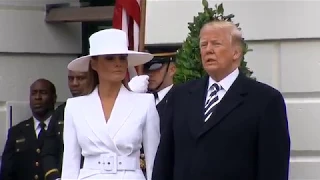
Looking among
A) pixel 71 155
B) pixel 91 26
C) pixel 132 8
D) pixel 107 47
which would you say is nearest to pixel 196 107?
pixel 107 47

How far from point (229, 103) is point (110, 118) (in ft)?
2.59

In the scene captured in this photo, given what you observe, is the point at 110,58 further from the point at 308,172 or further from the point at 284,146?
the point at 308,172

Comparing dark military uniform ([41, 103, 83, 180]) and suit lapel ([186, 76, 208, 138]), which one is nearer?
suit lapel ([186, 76, 208, 138])

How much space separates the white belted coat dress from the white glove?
1.53 metres

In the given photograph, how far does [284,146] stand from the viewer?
5609mm

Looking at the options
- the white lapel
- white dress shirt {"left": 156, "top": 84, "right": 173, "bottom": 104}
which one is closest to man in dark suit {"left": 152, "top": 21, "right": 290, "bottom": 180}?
the white lapel

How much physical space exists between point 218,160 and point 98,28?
4788 mm

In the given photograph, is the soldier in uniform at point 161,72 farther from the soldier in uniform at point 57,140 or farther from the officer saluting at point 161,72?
the soldier in uniform at point 57,140

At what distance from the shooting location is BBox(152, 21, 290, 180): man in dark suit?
559cm

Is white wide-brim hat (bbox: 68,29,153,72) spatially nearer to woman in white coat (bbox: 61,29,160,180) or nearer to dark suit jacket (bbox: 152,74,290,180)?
woman in white coat (bbox: 61,29,160,180)

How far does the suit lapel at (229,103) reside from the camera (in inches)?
223

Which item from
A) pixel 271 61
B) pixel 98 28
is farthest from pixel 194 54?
pixel 98 28

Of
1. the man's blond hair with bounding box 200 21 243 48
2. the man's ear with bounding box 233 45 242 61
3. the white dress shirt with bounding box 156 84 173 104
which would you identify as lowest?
the white dress shirt with bounding box 156 84 173 104

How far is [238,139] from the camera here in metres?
5.59
